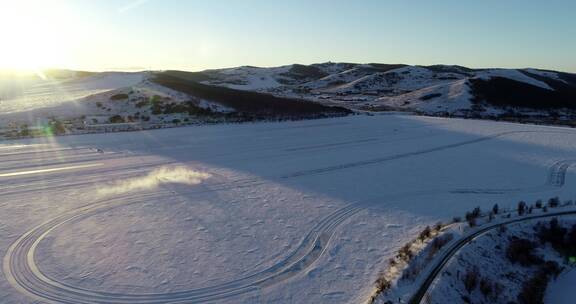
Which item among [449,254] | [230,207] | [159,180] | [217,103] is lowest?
[449,254]

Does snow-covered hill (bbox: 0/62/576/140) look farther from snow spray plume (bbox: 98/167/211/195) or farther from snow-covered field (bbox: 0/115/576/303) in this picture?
snow spray plume (bbox: 98/167/211/195)

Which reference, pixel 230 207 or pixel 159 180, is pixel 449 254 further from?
pixel 159 180

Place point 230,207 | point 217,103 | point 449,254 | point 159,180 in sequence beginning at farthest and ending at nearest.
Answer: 1. point 217,103
2. point 159,180
3. point 230,207
4. point 449,254

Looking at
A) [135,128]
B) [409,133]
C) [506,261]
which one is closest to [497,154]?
[409,133]

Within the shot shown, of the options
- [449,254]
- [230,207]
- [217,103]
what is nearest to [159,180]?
[230,207]

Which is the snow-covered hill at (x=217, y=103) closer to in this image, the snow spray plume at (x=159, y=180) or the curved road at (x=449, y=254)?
the snow spray plume at (x=159, y=180)

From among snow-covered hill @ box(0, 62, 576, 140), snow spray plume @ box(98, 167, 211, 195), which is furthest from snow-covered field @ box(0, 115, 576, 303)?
snow-covered hill @ box(0, 62, 576, 140)

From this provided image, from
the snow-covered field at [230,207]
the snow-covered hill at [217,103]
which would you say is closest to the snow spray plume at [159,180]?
the snow-covered field at [230,207]

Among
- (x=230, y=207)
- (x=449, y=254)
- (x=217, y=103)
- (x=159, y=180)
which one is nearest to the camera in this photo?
(x=449, y=254)
